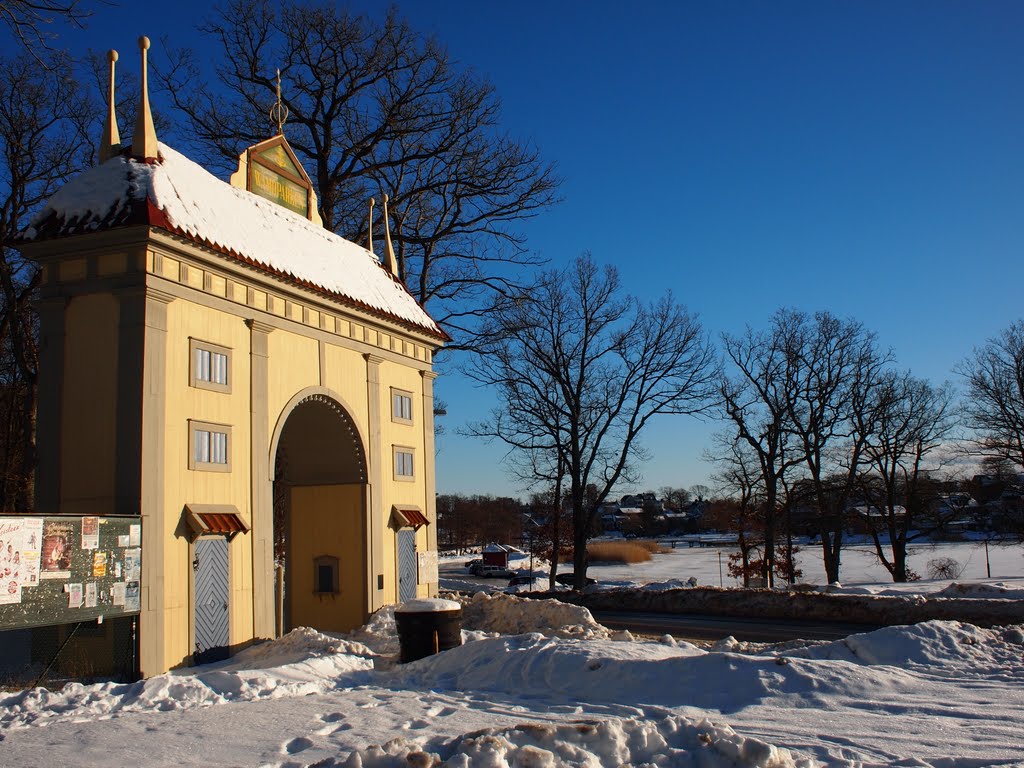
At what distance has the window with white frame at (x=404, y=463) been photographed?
19969 millimetres

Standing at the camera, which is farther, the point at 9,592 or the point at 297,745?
the point at 9,592

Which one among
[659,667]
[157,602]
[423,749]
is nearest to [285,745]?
[423,749]

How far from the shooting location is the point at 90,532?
1171cm

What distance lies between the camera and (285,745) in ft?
25.3

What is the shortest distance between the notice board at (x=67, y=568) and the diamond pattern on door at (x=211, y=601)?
4.16 ft

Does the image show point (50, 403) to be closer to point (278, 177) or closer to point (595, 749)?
point (278, 177)

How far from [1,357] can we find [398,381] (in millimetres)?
15765

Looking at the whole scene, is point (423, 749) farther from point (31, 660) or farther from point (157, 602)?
point (31, 660)

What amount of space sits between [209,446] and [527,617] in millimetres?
6952

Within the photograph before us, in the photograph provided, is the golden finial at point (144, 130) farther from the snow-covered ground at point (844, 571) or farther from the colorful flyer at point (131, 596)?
the snow-covered ground at point (844, 571)

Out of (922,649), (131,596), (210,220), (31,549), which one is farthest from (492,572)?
(31,549)

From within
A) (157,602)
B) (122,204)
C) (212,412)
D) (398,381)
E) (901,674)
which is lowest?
(901,674)

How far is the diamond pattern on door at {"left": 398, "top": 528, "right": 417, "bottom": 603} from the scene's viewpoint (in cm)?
1952

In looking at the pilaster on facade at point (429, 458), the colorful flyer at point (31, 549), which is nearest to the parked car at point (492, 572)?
the pilaster on facade at point (429, 458)
